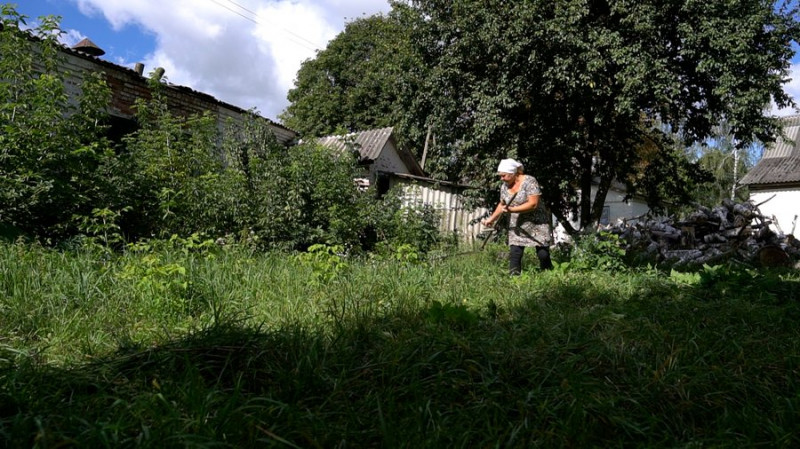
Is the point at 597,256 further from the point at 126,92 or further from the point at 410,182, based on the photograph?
the point at 126,92

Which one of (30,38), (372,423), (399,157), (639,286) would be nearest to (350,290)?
(372,423)

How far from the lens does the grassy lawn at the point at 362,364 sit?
6.10 feet

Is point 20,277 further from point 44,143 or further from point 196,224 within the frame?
point 196,224

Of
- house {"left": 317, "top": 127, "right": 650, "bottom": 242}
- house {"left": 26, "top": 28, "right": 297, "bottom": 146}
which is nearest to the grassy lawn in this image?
house {"left": 26, "top": 28, "right": 297, "bottom": 146}

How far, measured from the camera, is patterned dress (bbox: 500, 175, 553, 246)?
19.2 feet

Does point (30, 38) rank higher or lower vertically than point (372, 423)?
higher

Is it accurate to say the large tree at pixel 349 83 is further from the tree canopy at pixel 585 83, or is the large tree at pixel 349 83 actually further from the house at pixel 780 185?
the house at pixel 780 185

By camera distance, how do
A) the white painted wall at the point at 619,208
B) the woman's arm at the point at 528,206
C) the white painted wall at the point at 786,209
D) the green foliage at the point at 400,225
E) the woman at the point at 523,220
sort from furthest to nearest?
the white painted wall at the point at 619,208 < the white painted wall at the point at 786,209 < the green foliage at the point at 400,225 < the woman at the point at 523,220 < the woman's arm at the point at 528,206

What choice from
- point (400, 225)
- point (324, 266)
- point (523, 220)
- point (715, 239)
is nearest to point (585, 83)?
point (523, 220)

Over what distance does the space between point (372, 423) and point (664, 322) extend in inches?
104

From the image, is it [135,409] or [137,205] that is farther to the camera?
[137,205]

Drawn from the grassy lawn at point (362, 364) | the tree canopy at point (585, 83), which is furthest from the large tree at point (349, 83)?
the grassy lawn at point (362, 364)

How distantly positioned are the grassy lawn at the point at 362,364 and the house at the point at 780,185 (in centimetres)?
2090

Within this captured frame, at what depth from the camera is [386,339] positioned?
2906 mm
